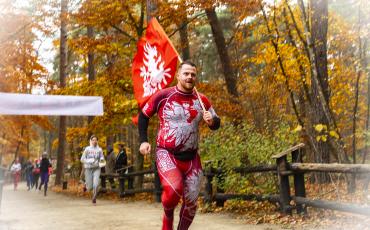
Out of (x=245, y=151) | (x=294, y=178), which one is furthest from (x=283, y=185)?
(x=245, y=151)

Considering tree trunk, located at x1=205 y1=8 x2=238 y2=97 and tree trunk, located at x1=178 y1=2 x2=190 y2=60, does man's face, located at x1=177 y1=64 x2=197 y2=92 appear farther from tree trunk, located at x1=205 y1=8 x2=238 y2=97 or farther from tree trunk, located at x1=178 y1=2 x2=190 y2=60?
tree trunk, located at x1=205 y1=8 x2=238 y2=97

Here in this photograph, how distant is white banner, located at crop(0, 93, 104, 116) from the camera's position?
10.9 metres

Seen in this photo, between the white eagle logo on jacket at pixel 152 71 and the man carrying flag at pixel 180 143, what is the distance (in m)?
2.52

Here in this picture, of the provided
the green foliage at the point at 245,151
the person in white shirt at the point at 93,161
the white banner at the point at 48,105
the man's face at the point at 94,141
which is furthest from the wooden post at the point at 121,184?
the green foliage at the point at 245,151

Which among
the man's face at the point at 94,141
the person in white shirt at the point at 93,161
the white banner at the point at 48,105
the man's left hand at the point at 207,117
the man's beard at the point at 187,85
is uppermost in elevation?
the white banner at the point at 48,105

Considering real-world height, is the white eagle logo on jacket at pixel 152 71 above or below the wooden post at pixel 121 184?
above

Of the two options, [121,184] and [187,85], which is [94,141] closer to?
[121,184]

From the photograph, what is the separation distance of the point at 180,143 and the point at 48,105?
774 cm

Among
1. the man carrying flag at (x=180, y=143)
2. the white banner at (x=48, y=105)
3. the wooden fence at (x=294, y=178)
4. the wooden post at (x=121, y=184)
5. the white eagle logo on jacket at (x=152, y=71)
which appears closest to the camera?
the man carrying flag at (x=180, y=143)

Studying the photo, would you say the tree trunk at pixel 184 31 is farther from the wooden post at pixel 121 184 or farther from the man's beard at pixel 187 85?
the man's beard at pixel 187 85

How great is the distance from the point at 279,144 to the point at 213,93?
496cm

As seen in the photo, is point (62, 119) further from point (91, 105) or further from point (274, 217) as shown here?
point (274, 217)

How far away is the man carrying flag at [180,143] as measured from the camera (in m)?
4.78

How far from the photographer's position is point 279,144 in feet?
29.3
